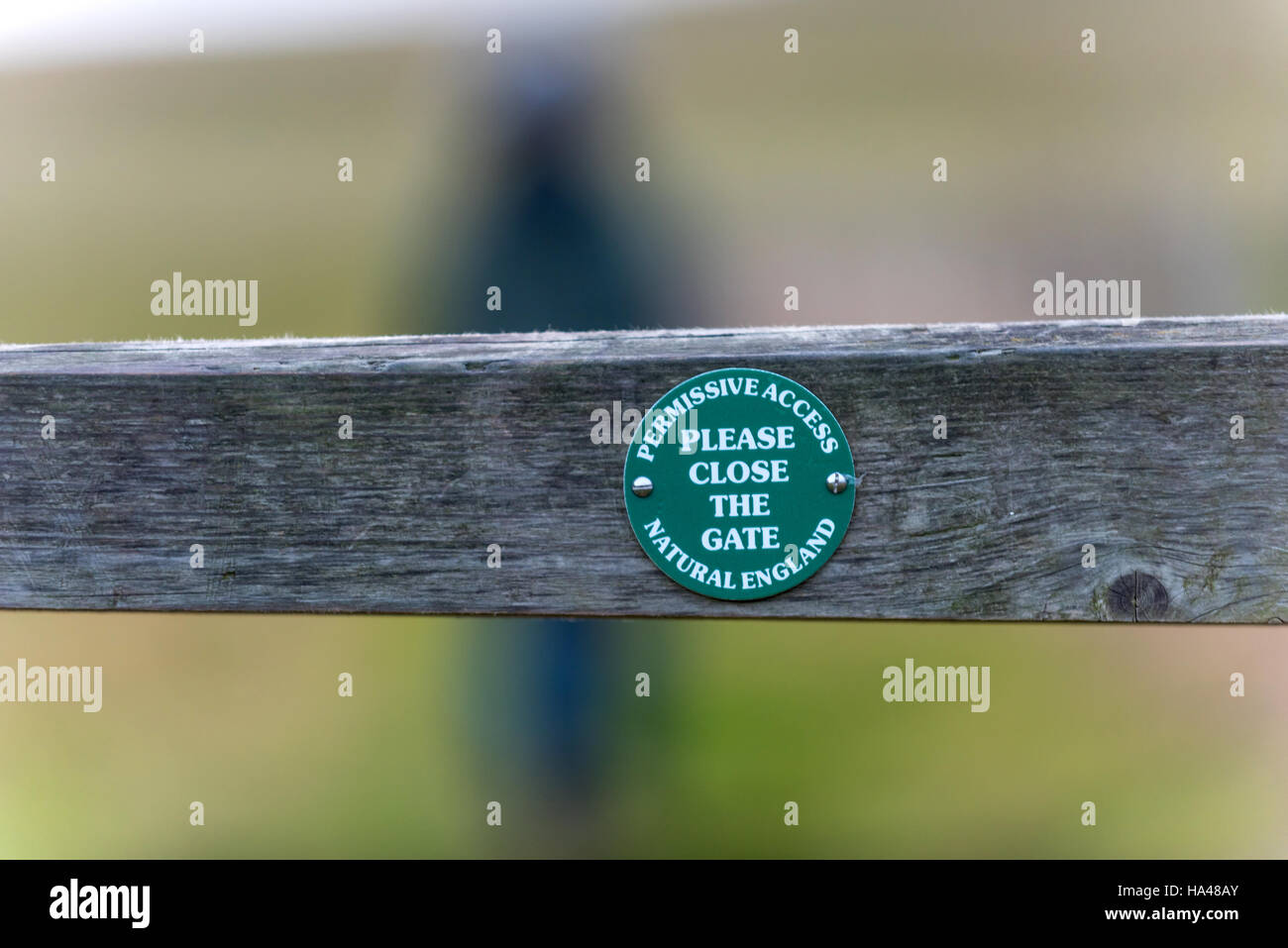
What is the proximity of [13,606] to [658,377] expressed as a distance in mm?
551

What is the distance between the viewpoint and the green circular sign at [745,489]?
2.49 feet

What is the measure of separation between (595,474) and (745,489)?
4.5 inches

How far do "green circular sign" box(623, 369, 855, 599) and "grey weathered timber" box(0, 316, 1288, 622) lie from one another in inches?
0.6

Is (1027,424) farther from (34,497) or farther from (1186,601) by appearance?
(34,497)

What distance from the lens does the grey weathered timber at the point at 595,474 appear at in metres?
0.74

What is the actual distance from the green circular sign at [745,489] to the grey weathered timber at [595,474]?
1 cm

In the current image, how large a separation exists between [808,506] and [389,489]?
0.32 metres

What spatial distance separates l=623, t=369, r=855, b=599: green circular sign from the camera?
0.76 meters

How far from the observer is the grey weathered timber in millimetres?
744

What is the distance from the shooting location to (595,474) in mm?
769

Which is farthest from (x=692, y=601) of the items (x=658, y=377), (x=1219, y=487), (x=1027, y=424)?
(x=1219, y=487)

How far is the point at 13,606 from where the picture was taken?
819mm

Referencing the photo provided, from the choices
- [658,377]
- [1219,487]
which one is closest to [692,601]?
[658,377]

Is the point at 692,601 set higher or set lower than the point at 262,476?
lower
